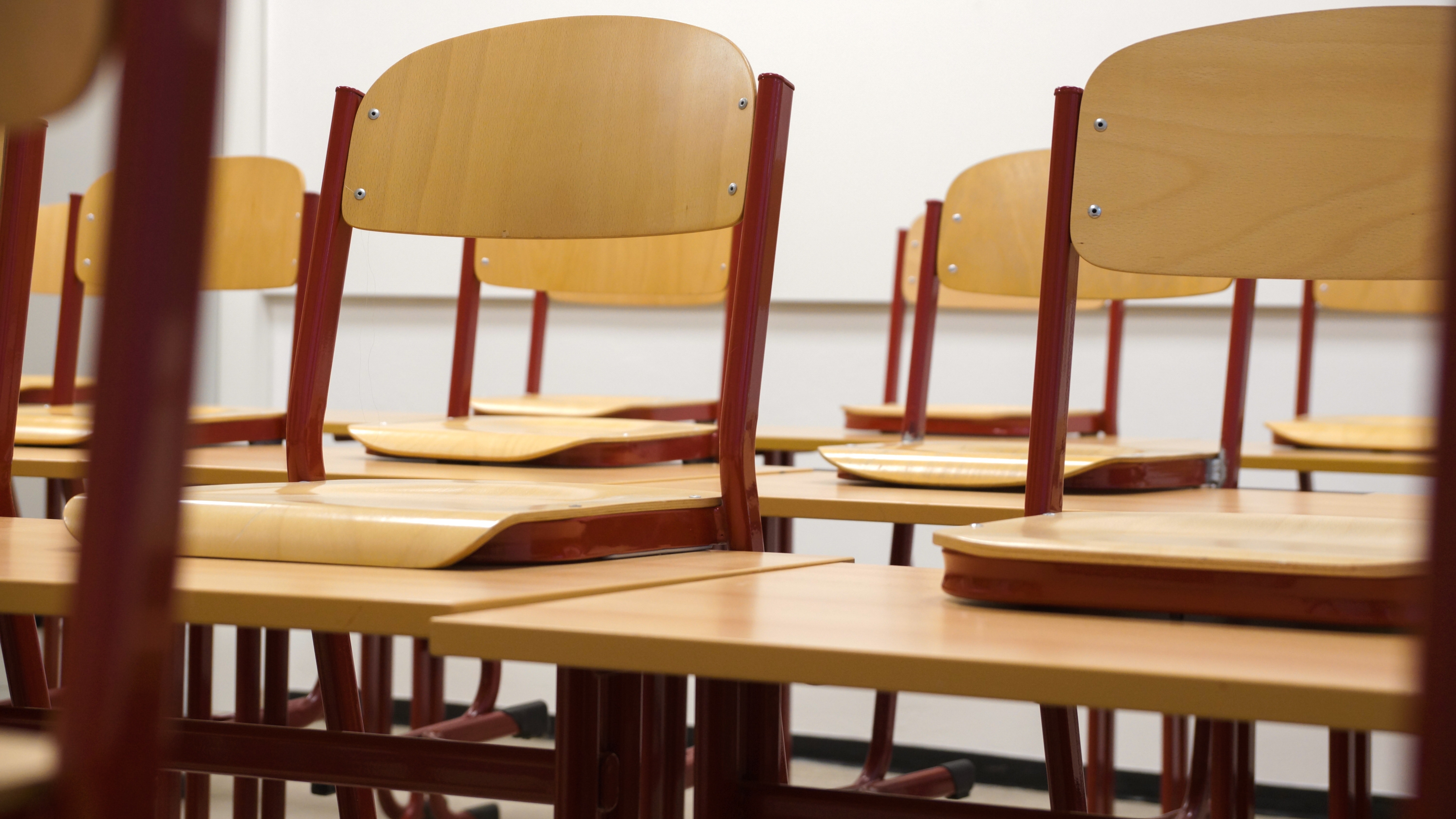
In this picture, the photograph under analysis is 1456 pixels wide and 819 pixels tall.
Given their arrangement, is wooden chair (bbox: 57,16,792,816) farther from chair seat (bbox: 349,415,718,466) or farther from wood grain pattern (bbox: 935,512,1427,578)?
chair seat (bbox: 349,415,718,466)

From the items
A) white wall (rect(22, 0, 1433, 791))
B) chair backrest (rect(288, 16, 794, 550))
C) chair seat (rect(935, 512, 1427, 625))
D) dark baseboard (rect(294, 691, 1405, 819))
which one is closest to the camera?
chair seat (rect(935, 512, 1427, 625))

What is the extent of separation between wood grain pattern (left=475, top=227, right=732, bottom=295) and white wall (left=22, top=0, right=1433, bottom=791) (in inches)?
21.5

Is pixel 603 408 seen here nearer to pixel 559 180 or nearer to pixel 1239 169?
pixel 559 180

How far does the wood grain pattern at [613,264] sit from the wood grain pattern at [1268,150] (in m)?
1.42

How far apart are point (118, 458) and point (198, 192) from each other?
65mm

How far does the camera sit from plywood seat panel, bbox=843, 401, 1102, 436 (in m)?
2.51

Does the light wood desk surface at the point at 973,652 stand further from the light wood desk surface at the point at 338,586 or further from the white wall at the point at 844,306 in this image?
the white wall at the point at 844,306

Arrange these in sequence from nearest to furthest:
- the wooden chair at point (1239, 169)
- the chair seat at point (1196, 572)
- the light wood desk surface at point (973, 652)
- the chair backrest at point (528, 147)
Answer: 1. the light wood desk surface at point (973, 652)
2. the chair seat at point (1196, 572)
3. the wooden chair at point (1239, 169)
4. the chair backrest at point (528, 147)

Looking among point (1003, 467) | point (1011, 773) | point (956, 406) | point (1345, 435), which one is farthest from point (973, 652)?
point (1011, 773)

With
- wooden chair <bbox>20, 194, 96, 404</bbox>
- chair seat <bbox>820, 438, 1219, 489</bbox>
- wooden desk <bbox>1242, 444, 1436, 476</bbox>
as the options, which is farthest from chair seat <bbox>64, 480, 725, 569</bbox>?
wooden chair <bbox>20, 194, 96, 404</bbox>

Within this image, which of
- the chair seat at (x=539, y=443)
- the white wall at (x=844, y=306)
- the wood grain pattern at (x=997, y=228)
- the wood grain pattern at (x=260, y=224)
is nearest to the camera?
the chair seat at (x=539, y=443)

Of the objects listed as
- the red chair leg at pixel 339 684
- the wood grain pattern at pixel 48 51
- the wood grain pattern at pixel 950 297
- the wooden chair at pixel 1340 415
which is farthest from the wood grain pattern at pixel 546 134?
the wood grain pattern at pixel 950 297

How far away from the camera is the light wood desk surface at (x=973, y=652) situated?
0.44 metres

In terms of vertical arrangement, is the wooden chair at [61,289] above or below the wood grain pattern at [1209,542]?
above
